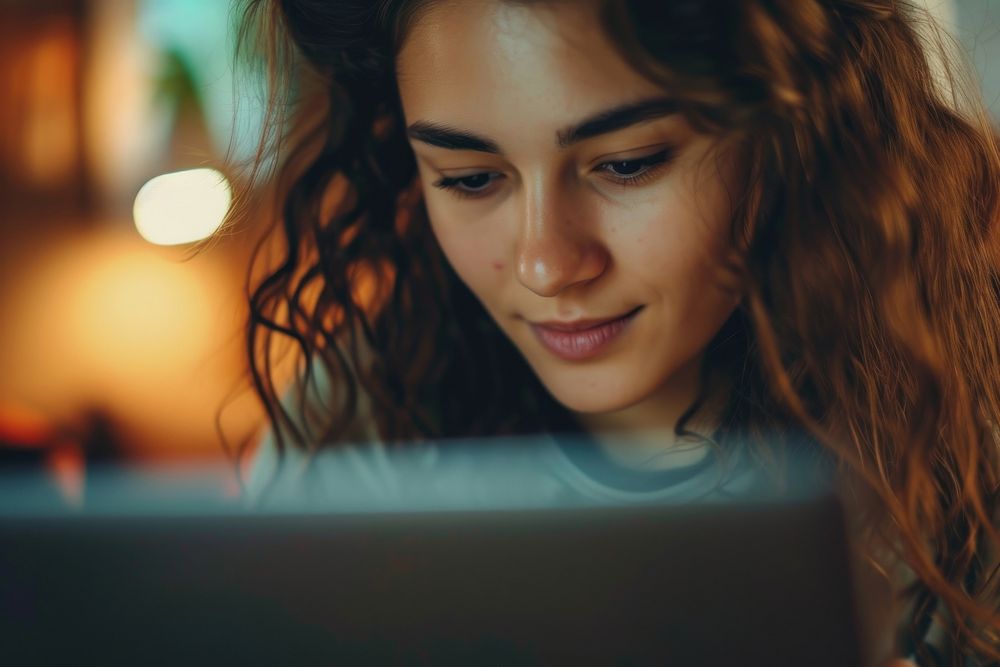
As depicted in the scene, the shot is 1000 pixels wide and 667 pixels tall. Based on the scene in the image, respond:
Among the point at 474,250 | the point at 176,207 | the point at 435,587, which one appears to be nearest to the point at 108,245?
the point at 176,207

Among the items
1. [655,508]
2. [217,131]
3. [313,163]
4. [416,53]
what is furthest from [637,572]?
[217,131]

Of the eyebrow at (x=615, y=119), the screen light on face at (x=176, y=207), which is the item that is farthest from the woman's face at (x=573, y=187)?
the screen light on face at (x=176, y=207)

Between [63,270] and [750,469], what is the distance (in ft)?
6.33

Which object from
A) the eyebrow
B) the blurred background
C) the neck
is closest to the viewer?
the eyebrow

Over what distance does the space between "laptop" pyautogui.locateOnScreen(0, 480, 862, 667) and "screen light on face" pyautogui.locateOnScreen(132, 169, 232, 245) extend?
1304 millimetres

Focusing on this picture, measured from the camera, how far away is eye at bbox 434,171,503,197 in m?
0.74

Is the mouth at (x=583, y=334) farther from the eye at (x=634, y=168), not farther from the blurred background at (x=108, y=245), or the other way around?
the blurred background at (x=108, y=245)

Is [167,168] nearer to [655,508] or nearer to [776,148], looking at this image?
[776,148]

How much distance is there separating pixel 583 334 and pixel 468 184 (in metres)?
0.17

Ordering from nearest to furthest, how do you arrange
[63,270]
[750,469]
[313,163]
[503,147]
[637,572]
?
[637,572] → [503,147] → [750,469] → [313,163] → [63,270]

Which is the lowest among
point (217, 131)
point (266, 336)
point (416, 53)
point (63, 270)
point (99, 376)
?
point (99, 376)

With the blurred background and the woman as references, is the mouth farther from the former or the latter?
the blurred background

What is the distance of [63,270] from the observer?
7.14 ft

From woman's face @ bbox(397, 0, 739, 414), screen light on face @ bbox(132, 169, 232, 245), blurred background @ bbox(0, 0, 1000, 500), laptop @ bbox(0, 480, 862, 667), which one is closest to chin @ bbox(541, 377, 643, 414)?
woman's face @ bbox(397, 0, 739, 414)
